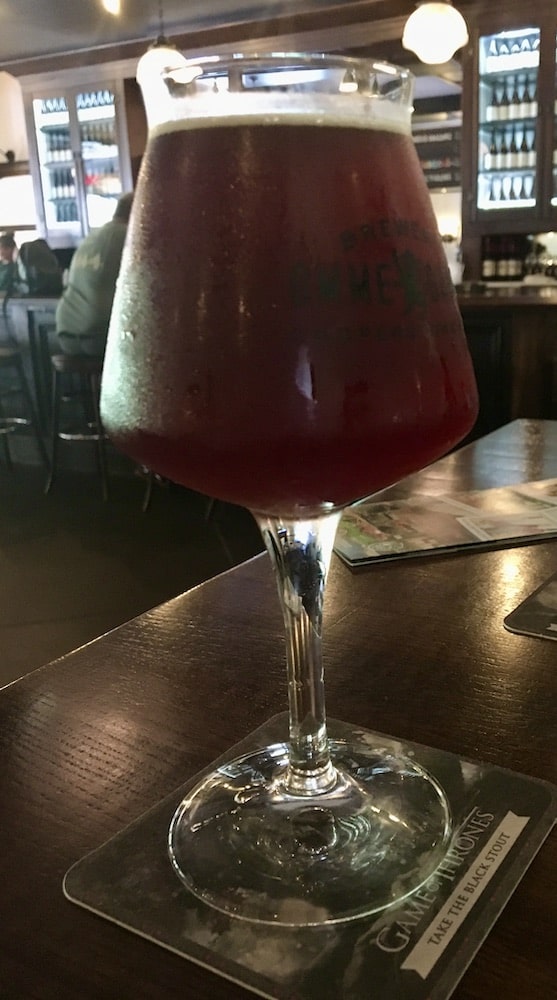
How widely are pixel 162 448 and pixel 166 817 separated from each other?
7.8 inches

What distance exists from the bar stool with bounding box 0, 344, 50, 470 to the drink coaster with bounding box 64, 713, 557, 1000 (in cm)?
362

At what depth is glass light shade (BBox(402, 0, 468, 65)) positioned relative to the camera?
11.2ft

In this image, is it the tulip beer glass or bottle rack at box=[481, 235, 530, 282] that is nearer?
the tulip beer glass

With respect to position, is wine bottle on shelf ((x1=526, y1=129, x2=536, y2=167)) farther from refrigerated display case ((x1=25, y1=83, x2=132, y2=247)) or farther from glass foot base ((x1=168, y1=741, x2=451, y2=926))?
glass foot base ((x1=168, y1=741, x2=451, y2=926))

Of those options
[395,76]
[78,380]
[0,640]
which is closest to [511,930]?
[395,76]

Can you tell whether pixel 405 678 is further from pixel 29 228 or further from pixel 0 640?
pixel 29 228

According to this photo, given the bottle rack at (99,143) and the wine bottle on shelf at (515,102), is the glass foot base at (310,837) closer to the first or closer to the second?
the wine bottle on shelf at (515,102)

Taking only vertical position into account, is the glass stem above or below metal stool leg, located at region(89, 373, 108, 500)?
above

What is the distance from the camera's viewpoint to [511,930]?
0.35 meters

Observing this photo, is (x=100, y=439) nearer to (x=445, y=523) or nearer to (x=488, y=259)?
(x=488, y=259)

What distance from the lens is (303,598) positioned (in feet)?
1.42

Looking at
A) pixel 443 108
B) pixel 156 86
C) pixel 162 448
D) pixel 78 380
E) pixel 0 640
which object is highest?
pixel 443 108

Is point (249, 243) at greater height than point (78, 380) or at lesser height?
greater

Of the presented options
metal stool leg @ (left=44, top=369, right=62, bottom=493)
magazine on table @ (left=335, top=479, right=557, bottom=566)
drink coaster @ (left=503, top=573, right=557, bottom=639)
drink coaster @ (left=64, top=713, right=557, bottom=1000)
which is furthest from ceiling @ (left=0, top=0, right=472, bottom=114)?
drink coaster @ (left=64, top=713, right=557, bottom=1000)
